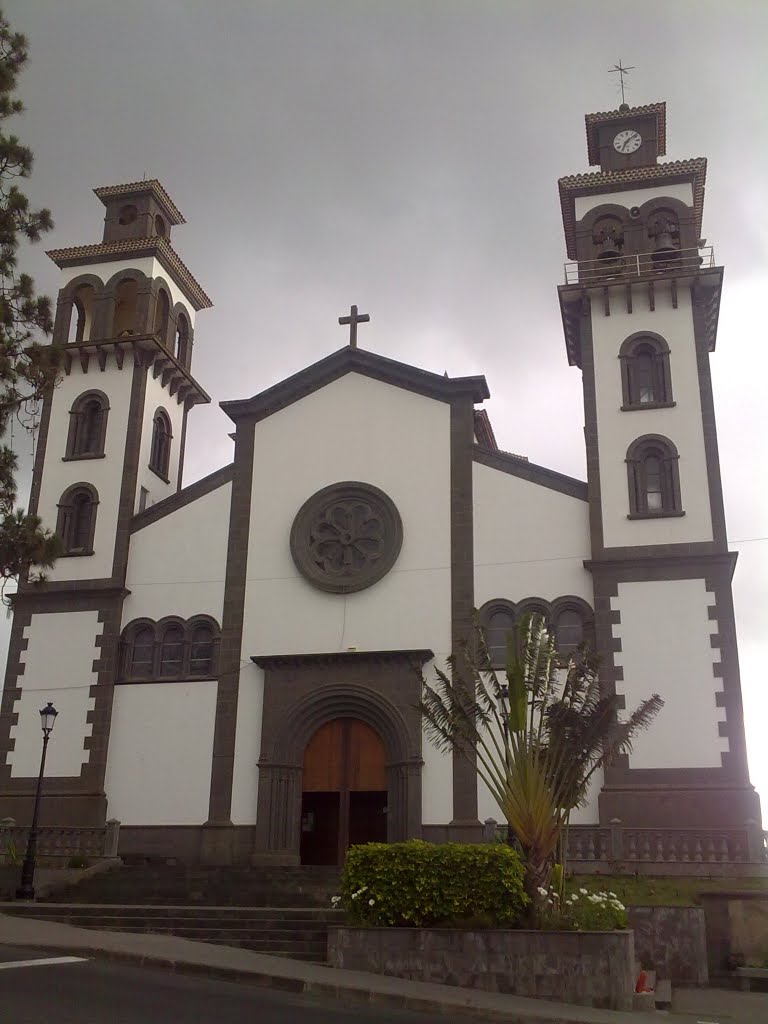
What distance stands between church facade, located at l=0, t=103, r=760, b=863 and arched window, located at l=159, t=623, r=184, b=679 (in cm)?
7

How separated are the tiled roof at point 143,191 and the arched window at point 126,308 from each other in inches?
103

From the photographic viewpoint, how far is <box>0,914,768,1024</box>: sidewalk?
12.8 m

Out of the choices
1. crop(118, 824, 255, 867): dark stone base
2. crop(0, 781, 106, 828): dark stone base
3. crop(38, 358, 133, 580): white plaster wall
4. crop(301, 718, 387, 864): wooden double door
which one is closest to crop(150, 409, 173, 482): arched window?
crop(38, 358, 133, 580): white plaster wall

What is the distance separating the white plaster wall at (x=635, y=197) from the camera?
88.1ft

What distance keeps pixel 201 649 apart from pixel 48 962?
11863 millimetres

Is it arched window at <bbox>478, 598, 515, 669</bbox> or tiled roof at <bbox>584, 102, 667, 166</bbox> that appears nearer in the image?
arched window at <bbox>478, 598, 515, 669</bbox>

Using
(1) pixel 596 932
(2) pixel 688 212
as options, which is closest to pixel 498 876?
(1) pixel 596 932

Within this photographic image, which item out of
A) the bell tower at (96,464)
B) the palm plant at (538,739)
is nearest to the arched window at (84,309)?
the bell tower at (96,464)

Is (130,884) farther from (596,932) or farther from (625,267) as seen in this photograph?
(625,267)

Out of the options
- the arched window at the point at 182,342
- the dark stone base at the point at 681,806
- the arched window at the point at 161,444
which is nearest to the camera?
the dark stone base at the point at 681,806

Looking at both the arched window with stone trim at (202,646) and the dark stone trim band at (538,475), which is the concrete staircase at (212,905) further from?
the dark stone trim band at (538,475)

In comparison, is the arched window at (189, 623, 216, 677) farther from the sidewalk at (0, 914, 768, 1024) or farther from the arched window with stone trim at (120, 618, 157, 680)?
the sidewalk at (0, 914, 768, 1024)

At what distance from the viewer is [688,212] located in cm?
2659

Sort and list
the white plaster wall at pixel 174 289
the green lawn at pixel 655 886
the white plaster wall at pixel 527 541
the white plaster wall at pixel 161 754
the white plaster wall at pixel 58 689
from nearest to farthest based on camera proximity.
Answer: the green lawn at pixel 655 886
the white plaster wall at pixel 527 541
the white plaster wall at pixel 161 754
the white plaster wall at pixel 58 689
the white plaster wall at pixel 174 289
